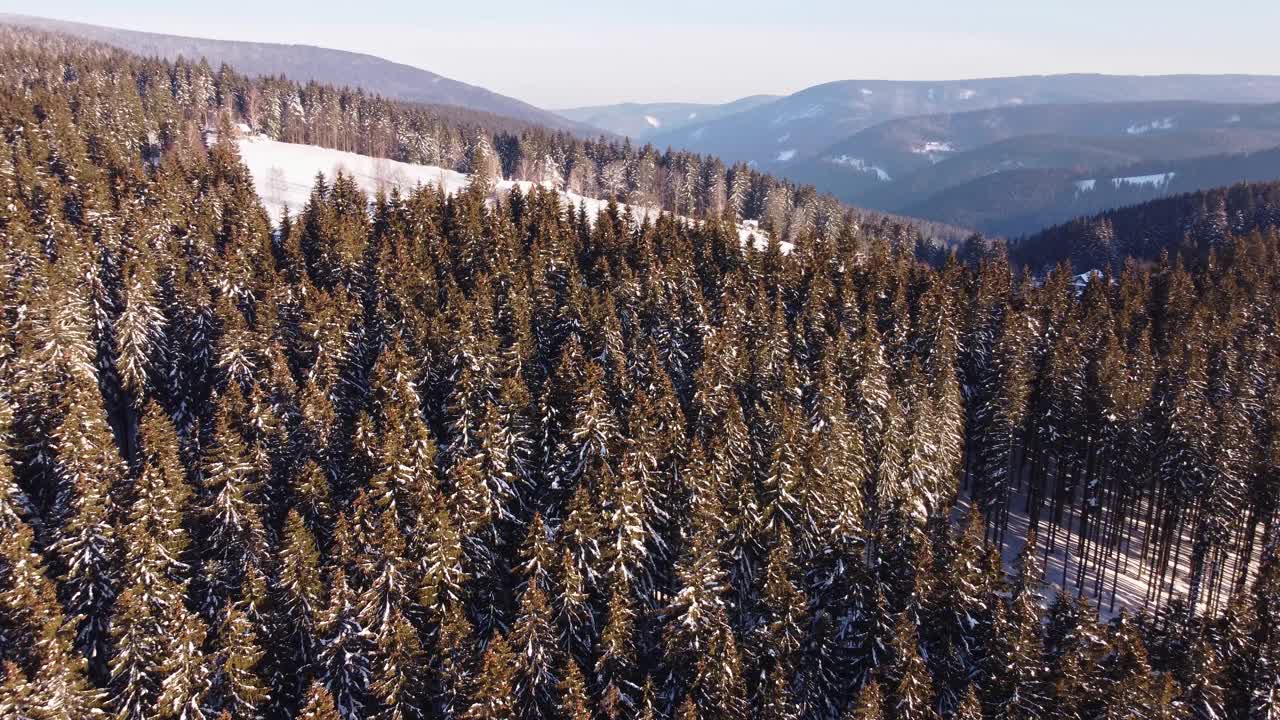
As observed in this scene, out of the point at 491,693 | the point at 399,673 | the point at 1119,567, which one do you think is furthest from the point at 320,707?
the point at 1119,567

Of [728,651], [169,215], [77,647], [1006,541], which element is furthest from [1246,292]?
[169,215]

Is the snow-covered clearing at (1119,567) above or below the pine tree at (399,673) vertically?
below

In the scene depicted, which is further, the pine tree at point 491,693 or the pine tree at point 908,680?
the pine tree at point 908,680

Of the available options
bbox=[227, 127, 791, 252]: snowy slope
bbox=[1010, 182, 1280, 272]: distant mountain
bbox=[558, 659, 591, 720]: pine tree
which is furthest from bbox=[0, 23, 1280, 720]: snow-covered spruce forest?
bbox=[1010, 182, 1280, 272]: distant mountain

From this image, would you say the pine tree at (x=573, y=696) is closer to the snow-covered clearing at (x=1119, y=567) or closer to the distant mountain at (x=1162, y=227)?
the snow-covered clearing at (x=1119, y=567)

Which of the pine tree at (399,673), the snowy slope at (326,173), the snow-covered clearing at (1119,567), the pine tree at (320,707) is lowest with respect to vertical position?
the snow-covered clearing at (1119,567)

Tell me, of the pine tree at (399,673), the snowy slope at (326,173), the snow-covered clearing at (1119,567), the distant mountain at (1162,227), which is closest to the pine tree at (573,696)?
the pine tree at (399,673)

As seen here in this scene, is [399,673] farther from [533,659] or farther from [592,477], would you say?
[592,477]
